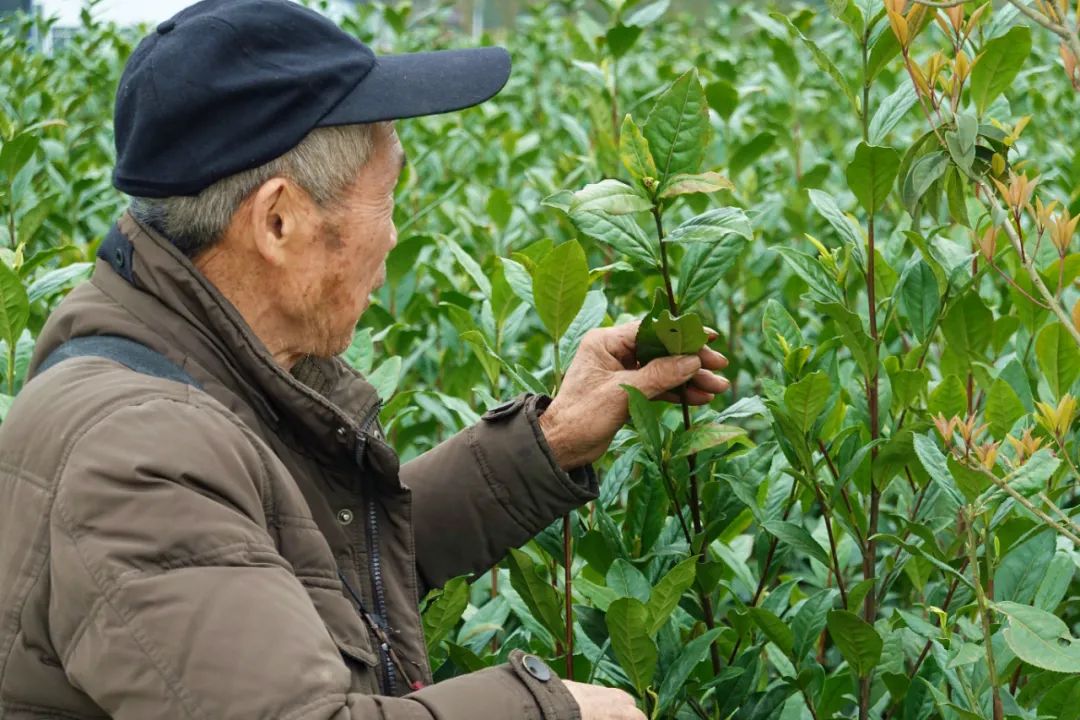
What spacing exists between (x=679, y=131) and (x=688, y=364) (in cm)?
37

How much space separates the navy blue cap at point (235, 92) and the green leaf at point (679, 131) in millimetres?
329

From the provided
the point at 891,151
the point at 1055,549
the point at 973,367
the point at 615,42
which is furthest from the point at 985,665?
the point at 615,42

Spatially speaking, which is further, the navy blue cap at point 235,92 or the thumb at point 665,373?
the thumb at point 665,373

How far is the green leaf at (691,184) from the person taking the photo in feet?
7.00

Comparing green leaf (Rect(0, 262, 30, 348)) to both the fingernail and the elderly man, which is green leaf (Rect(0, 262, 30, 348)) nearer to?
the elderly man

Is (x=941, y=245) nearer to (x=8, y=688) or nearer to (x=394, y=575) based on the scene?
(x=394, y=575)

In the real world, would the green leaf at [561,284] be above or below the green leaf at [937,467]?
above

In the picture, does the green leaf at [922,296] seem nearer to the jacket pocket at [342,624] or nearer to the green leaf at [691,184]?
the green leaf at [691,184]

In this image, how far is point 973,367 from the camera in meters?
2.59

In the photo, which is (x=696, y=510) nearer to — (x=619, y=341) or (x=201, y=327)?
(x=619, y=341)

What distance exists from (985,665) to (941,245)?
70 centimetres

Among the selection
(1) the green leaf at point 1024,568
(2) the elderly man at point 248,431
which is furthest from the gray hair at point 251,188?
(1) the green leaf at point 1024,568

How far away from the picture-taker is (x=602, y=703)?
6.57 ft

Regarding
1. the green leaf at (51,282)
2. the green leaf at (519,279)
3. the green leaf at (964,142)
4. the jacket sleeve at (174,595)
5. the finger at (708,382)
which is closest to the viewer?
the jacket sleeve at (174,595)
